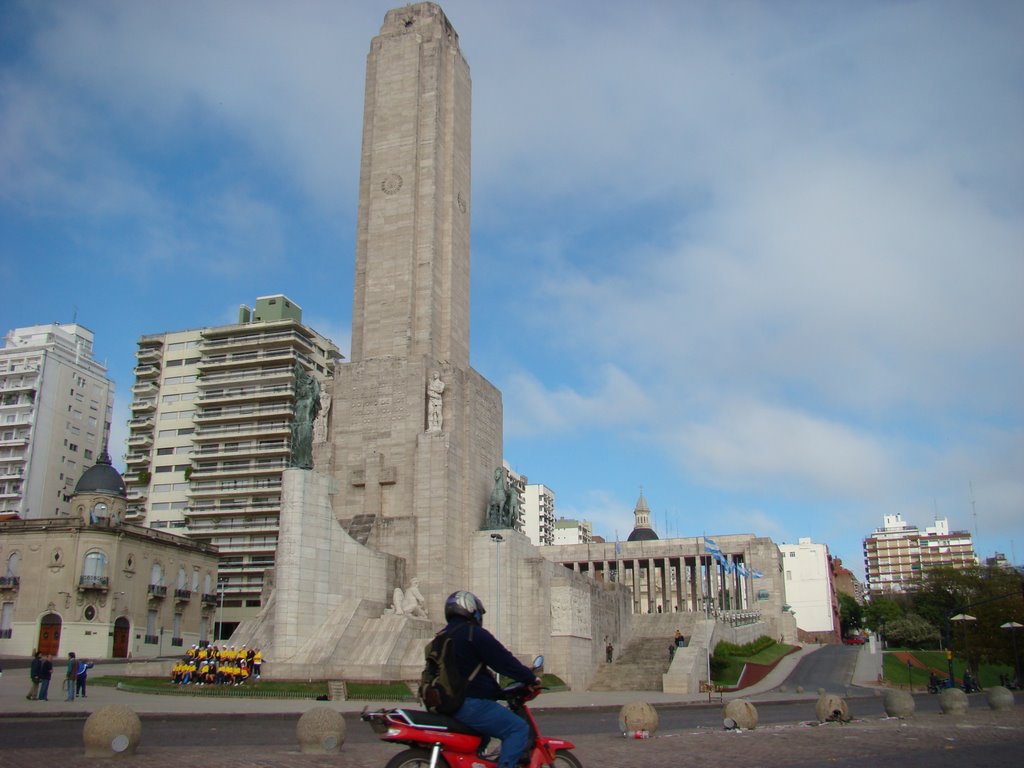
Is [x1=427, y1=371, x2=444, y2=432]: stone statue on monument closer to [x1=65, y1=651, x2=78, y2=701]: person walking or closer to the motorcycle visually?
[x1=65, y1=651, x2=78, y2=701]: person walking

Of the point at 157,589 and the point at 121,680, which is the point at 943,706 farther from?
the point at 157,589

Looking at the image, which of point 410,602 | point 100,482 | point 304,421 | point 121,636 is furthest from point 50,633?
point 410,602

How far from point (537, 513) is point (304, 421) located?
92675 mm

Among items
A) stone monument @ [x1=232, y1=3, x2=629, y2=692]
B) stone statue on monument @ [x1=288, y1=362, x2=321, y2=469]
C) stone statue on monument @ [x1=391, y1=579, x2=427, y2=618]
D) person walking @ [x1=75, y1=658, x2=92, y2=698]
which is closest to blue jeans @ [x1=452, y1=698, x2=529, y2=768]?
person walking @ [x1=75, y1=658, x2=92, y2=698]

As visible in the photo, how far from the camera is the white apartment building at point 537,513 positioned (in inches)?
4904

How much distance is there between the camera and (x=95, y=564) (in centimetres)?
5153

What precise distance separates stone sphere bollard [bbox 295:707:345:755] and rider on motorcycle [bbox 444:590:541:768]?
253 inches

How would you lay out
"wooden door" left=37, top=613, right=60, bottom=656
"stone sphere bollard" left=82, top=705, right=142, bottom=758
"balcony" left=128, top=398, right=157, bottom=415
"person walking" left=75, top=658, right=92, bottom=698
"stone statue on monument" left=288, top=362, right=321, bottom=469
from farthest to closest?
"balcony" left=128, top=398, right=157, bottom=415, "wooden door" left=37, top=613, right=60, bottom=656, "stone statue on monument" left=288, top=362, right=321, bottom=469, "person walking" left=75, top=658, right=92, bottom=698, "stone sphere bollard" left=82, top=705, right=142, bottom=758

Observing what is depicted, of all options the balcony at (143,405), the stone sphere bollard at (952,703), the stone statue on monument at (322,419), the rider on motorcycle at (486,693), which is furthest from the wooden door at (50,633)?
the rider on motorcycle at (486,693)

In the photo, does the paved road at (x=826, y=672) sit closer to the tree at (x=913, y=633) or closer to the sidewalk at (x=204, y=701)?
the sidewalk at (x=204, y=701)

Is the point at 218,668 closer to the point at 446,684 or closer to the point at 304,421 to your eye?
the point at 304,421

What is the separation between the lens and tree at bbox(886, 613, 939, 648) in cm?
7456

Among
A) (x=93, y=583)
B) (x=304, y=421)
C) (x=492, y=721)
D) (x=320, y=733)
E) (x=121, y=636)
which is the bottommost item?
(x=320, y=733)

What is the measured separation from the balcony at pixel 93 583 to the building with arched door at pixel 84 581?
5 cm
